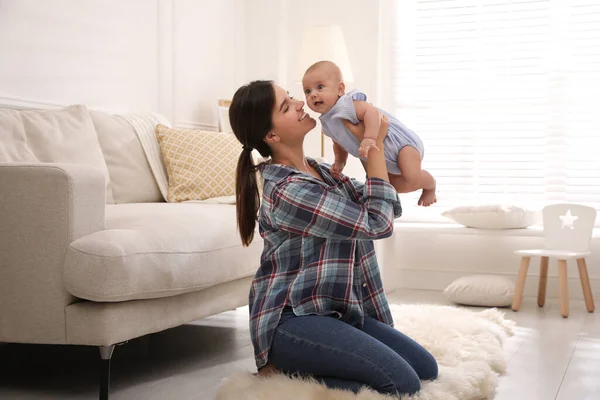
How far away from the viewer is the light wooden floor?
2342 millimetres

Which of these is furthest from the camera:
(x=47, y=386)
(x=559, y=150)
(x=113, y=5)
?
(x=559, y=150)

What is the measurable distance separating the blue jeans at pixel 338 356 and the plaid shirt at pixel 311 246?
35 millimetres

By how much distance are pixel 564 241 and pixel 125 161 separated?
231 cm

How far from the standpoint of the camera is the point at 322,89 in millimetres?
2111

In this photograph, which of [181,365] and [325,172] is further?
[181,365]

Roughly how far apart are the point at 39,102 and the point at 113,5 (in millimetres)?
763

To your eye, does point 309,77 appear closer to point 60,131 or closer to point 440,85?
point 60,131

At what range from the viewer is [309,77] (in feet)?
6.97

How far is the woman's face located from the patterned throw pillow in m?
1.32

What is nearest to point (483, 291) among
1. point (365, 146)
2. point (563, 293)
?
point (563, 293)

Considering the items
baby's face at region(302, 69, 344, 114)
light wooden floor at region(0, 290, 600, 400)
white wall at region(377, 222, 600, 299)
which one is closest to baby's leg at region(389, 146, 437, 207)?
baby's face at region(302, 69, 344, 114)

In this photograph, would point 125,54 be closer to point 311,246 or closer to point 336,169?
point 336,169

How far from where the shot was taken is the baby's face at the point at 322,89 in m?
2.10

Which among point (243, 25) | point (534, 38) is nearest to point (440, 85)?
point (534, 38)
